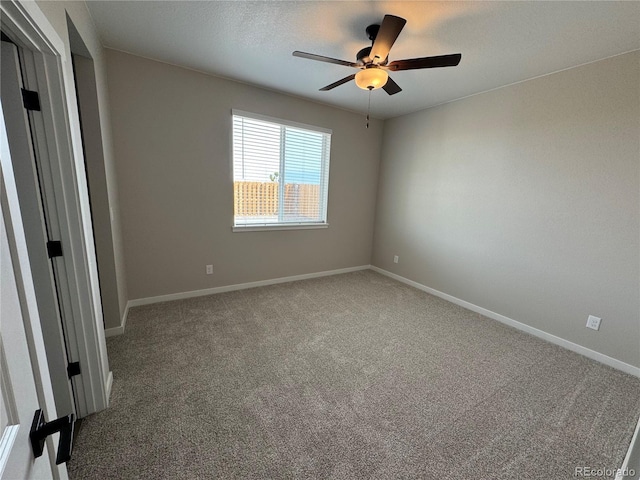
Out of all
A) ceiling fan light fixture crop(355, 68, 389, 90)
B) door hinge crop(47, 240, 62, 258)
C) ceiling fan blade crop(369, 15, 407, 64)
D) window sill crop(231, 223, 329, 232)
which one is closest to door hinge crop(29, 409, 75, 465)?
door hinge crop(47, 240, 62, 258)

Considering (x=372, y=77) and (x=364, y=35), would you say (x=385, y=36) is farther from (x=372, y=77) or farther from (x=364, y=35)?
(x=364, y=35)

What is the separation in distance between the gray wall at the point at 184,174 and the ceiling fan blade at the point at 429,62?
5.01ft

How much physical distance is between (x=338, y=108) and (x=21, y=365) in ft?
13.3

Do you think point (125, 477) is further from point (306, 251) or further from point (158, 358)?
point (306, 251)

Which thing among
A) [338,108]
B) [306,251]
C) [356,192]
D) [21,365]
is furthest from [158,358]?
[338,108]

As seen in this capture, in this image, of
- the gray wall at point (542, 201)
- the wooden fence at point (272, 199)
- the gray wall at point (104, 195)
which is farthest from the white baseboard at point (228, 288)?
→ the gray wall at point (542, 201)

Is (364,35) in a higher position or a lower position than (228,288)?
higher

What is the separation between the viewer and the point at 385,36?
167 centimetres

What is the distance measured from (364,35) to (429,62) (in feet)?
2.02

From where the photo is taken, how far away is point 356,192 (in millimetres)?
4309

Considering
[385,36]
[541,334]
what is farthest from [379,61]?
[541,334]

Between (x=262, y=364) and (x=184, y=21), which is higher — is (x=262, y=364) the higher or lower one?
the lower one

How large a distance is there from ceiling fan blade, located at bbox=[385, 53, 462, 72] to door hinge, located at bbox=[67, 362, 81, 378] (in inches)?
109

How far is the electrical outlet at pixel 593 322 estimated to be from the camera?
7.75 ft
